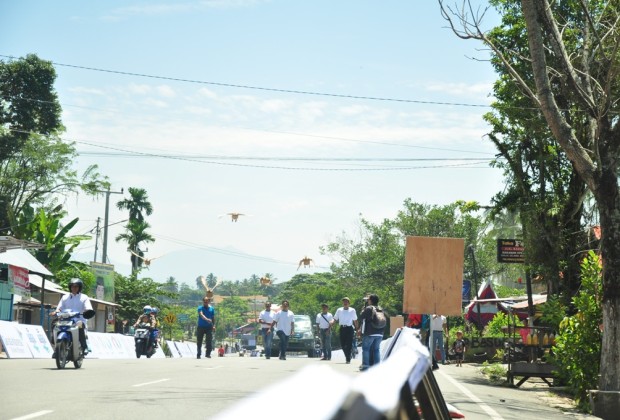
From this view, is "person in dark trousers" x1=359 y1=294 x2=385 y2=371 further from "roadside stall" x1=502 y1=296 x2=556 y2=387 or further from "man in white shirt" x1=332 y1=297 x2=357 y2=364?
"man in white shirt" x1=332 y1=297 x2=357 y2=364

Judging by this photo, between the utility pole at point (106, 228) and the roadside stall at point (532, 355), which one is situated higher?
the utility pole at point (106, 228)

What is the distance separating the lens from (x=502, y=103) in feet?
Result: 78.5

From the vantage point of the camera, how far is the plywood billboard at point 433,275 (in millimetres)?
16531

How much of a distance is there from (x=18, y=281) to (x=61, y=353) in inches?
827

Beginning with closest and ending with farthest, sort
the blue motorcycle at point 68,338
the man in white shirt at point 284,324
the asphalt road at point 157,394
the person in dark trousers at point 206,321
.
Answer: the asphalt road at point 157,394
the blue motorcycle at point 68,338
the person in dark trousers at point 206,321
the man in white shirt at point 284,324

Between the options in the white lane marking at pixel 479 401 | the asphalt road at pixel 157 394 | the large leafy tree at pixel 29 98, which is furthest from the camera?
the large leafy tree at pixel 29 98

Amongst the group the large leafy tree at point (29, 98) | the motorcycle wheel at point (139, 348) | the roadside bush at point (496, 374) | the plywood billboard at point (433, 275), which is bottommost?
the roadside bush at point (496, 374)

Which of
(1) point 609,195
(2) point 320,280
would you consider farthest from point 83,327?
(2) point 320,280

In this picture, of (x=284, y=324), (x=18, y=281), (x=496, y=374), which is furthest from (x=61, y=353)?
(x=18, y=281)

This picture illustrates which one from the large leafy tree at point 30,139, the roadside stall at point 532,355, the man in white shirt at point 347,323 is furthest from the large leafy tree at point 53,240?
the roadside stall at point 532,355

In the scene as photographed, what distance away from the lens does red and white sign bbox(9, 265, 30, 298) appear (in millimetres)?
36406

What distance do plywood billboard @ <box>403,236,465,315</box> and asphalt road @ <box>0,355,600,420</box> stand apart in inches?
61.1

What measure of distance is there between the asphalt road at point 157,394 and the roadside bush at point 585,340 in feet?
2.20

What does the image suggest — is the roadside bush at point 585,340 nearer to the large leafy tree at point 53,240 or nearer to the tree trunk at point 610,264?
the tree trunk at point 610,264
